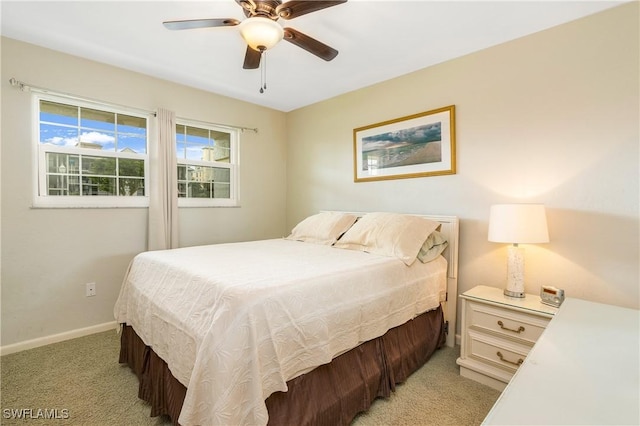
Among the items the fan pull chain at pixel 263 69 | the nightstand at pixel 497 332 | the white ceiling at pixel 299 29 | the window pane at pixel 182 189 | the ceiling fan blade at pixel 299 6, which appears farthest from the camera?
the window pane at pixel 182 189

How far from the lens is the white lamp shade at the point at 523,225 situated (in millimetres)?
1870

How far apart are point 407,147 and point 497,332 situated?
1772 mm

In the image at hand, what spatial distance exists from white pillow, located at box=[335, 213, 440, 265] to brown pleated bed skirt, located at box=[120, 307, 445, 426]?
1.72 feet

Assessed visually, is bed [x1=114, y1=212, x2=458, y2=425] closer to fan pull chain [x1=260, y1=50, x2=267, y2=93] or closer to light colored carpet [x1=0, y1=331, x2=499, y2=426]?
light colored carpet [x1=0, y1=331, x2=499, y2=426]

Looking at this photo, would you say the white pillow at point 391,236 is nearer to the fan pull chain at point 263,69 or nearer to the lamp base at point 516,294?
the lamp base at point 516,294

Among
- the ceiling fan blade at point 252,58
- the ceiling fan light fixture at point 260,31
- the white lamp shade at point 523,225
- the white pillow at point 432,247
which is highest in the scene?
the ceiling fan blade at point 252,58

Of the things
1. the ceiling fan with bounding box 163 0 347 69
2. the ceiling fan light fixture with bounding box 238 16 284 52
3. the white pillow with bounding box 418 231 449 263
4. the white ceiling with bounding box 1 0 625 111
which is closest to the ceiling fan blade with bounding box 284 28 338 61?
the ceiling fan with bounding box 163 0 347 69

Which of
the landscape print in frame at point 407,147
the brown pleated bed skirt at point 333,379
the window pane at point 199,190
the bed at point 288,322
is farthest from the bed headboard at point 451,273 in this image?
the window pane at point 199,190

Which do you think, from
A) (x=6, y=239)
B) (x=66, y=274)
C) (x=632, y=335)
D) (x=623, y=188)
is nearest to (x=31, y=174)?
(x=6, y=239)

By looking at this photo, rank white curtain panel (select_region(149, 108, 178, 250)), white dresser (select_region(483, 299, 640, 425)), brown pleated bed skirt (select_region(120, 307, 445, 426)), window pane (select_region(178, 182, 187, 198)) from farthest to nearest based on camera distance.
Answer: window pane (select_region(178, 182, 187, 198)), white curtain panel (select_region(149, 108, 178, 250)), brown pleated bed skirt (select_region(120, 307, 445, 426)), white dresser (select_region(483, 299, 640, 425))

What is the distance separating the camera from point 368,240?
2.44 m

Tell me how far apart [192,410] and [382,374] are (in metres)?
1.12

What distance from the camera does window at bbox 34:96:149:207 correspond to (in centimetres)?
254

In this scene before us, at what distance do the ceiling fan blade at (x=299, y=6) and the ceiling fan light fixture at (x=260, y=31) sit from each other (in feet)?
0.25
